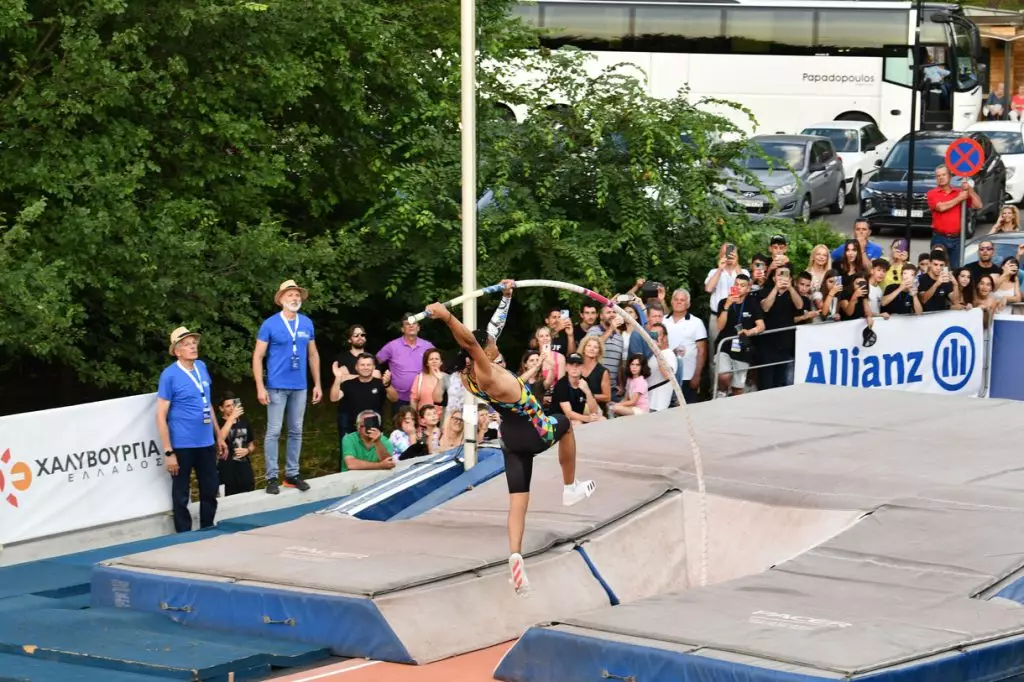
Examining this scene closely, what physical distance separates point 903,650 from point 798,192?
20.8 m

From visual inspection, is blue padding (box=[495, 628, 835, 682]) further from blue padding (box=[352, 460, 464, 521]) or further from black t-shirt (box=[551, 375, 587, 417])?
black t-shirt (box=[551, 375, 587, 417])

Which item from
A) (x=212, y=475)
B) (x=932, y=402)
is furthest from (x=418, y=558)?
(x=932, y=402)

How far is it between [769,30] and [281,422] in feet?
81.3

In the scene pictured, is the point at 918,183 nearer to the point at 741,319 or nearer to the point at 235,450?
the point at 741,319

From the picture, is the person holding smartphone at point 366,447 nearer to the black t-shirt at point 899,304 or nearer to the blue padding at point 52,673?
the blue padding at point 52,673

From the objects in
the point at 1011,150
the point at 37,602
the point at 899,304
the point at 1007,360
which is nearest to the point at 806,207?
the point at 1011,150

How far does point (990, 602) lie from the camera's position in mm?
10000

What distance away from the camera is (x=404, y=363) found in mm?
16453

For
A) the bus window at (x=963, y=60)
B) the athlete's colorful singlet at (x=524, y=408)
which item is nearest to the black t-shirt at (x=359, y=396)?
the athlete's colorful singlet at (x=524, y=408)

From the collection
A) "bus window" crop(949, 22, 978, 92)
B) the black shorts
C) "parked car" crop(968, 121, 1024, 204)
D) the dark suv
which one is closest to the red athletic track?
the black shorts

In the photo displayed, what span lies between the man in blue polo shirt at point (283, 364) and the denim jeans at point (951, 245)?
1097cm

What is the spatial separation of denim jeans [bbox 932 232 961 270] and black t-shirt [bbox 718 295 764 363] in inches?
249

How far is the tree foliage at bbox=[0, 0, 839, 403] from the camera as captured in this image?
17.7m

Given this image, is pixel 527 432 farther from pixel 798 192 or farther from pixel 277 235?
pixel 798 192
